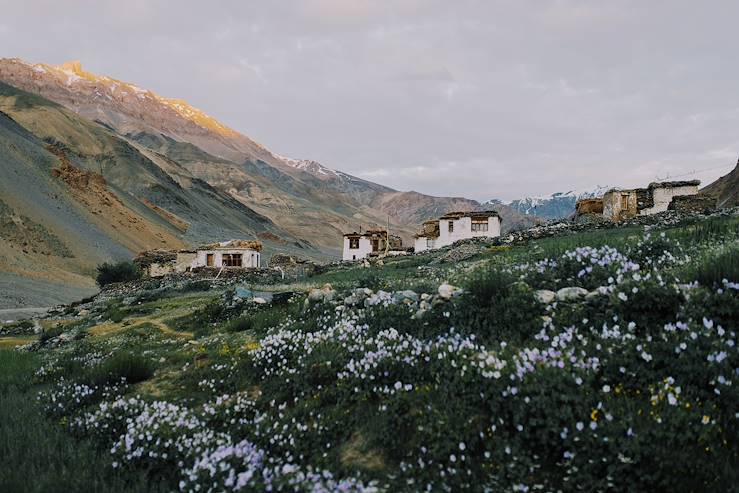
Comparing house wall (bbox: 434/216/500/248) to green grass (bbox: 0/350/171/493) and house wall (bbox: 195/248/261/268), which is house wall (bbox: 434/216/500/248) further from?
green grass (bbox: 0/350/171/493)

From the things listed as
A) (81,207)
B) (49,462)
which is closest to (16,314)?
(49,462)

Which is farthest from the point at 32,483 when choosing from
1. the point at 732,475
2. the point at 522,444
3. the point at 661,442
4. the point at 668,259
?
the point at 668,259

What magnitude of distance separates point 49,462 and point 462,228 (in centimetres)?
5496

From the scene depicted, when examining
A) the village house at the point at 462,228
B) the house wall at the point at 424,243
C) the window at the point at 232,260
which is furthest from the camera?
the house wall at the point at 424,243

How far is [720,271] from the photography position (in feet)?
17.4

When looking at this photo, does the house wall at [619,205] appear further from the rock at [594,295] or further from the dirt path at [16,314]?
the dirt path at [16,314]

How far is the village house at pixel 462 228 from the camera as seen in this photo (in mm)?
56375

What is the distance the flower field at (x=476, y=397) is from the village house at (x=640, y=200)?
32.5 metres

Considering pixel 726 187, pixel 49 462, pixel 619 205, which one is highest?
pixel 726 187

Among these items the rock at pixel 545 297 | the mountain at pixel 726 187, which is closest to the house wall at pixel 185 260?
the rock at pixel 545 297

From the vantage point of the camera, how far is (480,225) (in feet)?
186

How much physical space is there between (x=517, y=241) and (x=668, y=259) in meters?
24.0

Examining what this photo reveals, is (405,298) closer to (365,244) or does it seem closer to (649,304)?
(649,304)

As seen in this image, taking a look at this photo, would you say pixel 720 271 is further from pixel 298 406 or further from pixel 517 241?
pixel 517 241
